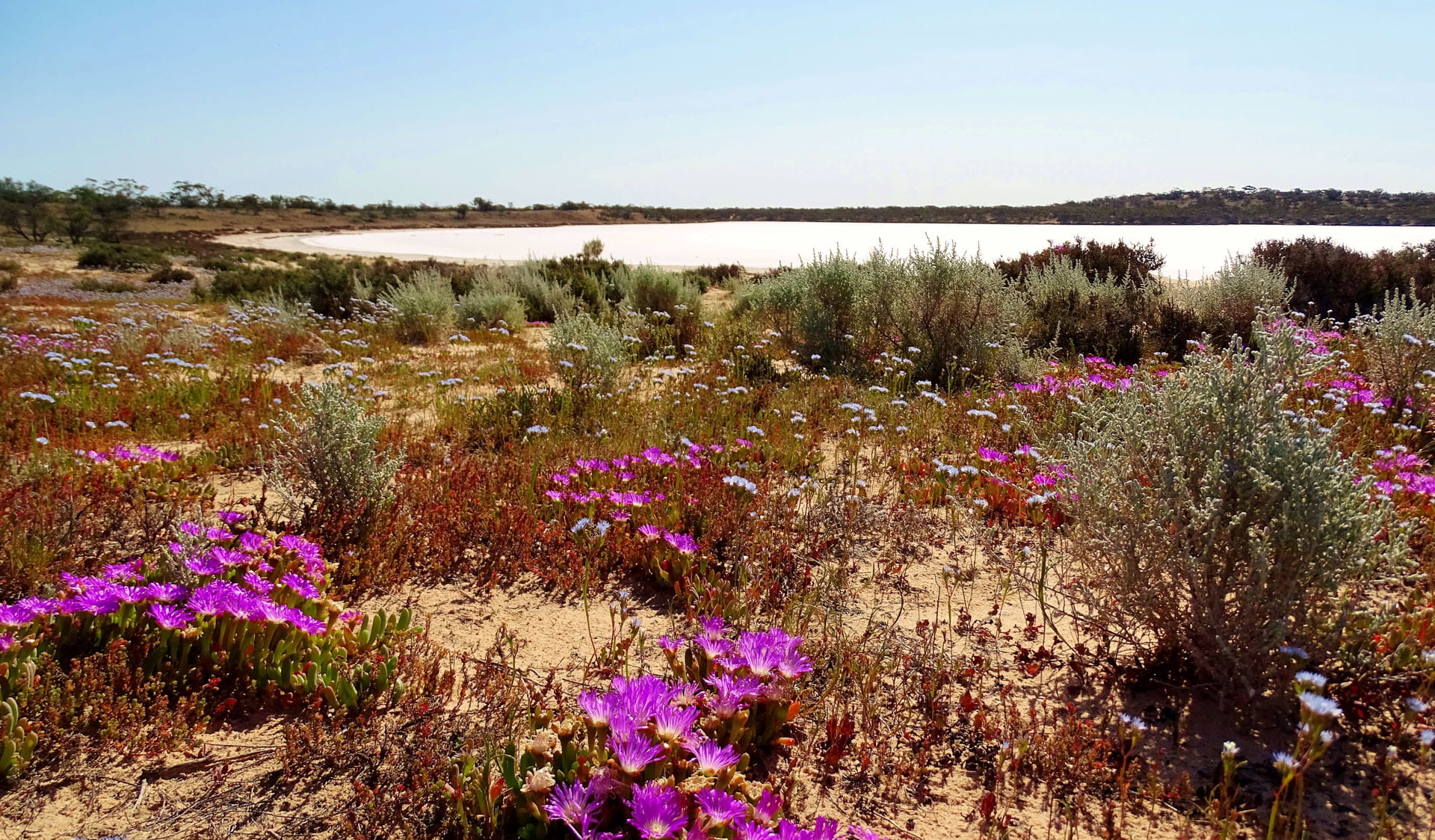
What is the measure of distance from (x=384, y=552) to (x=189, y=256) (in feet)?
116

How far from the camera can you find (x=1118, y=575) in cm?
262

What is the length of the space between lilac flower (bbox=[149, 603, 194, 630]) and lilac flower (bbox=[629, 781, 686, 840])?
1637mm

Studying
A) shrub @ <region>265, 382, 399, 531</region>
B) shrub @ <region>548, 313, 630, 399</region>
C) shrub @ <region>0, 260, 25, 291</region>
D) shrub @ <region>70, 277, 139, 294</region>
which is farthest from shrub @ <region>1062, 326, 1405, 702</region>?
shrub @ <region>0, 260, 25, 291</region>

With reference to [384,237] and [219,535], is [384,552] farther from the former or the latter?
[384,237]

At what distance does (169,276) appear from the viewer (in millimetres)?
20828

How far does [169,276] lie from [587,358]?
20764 millimetres

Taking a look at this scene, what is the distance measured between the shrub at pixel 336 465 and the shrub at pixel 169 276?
21289mm

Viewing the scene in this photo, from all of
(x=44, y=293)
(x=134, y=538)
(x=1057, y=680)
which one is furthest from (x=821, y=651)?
(x=44, y=293)

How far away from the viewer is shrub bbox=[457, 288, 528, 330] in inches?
444

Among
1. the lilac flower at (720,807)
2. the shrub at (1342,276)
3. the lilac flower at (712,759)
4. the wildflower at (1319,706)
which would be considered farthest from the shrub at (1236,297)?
the lilac flower at (720,807)

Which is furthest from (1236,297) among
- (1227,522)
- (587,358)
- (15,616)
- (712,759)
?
(15,616)

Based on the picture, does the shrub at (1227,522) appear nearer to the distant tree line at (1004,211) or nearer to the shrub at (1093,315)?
the shrub at (1093,315)

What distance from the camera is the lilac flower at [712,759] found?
73.8 inches

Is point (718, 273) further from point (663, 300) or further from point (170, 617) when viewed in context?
point (170, 617)
